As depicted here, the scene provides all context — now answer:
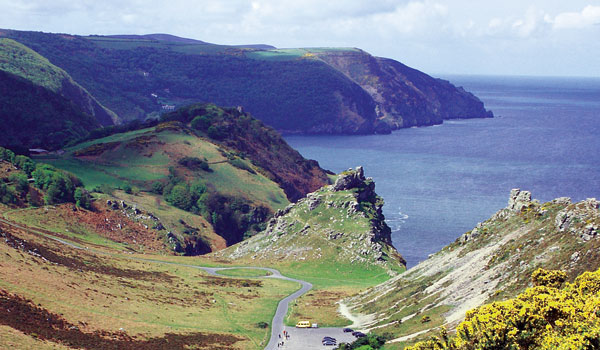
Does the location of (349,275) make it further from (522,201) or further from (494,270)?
(494,270)

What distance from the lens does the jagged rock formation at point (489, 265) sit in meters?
59.5

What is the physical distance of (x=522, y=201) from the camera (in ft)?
263

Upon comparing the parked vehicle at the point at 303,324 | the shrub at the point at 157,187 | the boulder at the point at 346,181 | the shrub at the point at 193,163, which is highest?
the boulder at the point at 346,181

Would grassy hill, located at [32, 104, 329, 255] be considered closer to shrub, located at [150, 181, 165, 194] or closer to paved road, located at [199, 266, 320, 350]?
shrub, located at [150, 181, 165, 194]

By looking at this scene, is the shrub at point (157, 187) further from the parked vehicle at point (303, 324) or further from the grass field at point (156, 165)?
the parked vehicle at point (303, 324)

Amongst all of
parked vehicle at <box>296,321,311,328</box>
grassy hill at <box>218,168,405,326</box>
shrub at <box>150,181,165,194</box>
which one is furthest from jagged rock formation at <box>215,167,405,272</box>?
shrub at <box>150,181,165,194</box>

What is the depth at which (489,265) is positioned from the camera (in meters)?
68.1

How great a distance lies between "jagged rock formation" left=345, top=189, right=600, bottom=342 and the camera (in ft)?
195

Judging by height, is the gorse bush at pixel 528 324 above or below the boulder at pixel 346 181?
above

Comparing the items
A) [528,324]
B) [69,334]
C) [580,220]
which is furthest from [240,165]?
[528,324]

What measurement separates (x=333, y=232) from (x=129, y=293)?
45805 millimetres

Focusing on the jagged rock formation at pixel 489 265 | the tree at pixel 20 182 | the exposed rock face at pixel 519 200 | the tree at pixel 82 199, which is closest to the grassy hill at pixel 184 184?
the tree at pixel 82 199

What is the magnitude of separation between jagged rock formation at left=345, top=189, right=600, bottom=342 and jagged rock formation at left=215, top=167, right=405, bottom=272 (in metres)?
27.3

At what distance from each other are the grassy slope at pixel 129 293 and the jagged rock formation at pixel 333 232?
53.7 feet
